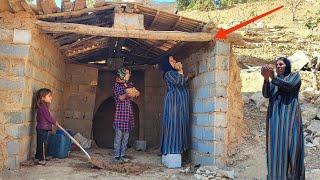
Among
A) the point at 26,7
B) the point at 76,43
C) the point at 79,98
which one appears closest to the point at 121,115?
the point at 76,43

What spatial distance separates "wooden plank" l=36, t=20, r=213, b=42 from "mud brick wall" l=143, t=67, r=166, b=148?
3190 millimetres

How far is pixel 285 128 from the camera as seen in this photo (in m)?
3.73

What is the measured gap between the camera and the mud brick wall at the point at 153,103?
8.74 m

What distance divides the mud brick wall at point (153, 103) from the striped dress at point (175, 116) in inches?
100

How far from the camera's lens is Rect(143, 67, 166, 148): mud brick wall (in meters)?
8.74

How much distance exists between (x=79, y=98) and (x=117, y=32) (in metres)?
3.49

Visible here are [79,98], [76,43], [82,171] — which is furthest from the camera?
[79,98]

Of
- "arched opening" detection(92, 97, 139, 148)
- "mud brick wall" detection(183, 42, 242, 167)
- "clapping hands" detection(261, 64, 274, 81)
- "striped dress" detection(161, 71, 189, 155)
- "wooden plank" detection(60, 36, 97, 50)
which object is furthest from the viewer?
"arched opening" detection(92, 97, 139, 148)

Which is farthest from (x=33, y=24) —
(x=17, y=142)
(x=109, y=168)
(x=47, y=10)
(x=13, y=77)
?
(x=109, y=168)

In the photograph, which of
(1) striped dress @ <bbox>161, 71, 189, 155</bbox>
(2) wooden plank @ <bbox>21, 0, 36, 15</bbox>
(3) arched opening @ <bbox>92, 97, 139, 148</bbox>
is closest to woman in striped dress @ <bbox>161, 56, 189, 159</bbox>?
(1) striped dress @ <bbox>161, 71, 189, 155</bbox>

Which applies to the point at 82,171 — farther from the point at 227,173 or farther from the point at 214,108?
the point at 214,108

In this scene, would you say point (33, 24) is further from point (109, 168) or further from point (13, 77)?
point (109, 168)

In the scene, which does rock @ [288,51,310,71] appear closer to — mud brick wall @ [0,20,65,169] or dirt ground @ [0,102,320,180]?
dirt ground @ [0,102,320,180]

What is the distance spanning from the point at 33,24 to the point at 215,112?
9.85 ft
